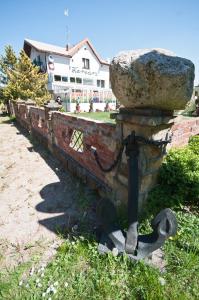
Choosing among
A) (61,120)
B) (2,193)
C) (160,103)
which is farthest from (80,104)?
(160,103)

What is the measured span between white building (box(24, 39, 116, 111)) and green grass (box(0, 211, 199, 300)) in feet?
66.3

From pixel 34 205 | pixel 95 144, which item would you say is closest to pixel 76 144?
pixel 95 144

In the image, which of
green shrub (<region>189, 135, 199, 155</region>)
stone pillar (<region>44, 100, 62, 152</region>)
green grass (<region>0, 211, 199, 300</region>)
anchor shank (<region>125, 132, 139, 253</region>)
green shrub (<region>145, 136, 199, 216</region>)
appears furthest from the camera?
stone pillar (<region>44, 100, 62, 152</region>)

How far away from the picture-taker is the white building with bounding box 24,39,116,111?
2291 centimetres

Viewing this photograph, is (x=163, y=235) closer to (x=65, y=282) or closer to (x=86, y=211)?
(x=65, y=282)

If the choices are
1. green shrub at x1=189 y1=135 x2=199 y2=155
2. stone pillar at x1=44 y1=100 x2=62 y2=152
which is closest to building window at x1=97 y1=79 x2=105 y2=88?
stone pillar at x1=44 y1=100 x2=62 y2=152

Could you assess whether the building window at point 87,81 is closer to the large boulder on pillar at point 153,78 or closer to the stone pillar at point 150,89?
the stone pillar at point 150,89

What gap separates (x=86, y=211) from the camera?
3299 mm

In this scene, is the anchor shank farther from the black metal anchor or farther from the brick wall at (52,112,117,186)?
the brick wall at (52,112,117,186)

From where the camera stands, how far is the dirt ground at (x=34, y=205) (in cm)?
266

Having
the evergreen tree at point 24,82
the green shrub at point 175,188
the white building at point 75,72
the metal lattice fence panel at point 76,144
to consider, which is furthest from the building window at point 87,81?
the green shrub at point 175,188

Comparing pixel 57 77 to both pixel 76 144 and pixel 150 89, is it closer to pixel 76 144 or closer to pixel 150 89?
pixel 76 144

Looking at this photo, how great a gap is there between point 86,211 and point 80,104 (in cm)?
→ 1983

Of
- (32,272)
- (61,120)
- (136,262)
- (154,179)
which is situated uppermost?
(61,120)
